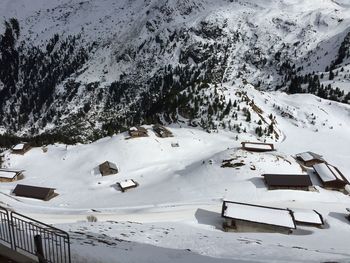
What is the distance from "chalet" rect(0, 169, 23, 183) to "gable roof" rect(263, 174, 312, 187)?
35950 mm

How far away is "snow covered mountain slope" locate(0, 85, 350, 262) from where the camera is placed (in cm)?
2112

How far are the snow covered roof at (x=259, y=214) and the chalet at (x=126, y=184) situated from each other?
16.2m

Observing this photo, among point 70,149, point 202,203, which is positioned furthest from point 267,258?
point 70,149

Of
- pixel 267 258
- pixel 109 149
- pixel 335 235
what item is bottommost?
pixel 335 235

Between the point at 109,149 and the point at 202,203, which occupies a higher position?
the point at 109,149

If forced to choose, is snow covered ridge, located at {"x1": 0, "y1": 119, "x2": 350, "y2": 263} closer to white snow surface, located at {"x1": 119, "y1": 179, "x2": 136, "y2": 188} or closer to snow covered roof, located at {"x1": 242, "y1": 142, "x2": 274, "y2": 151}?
white snow surface, located at {"x1": 119, "y1": 179, "x2": 136, "y2": 188}

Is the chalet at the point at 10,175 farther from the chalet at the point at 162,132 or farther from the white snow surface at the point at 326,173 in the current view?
the white snow surface at the point at 326,173

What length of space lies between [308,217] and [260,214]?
16.5 ft

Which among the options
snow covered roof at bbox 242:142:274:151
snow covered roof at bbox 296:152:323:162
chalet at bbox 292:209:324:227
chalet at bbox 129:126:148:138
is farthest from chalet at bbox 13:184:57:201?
snow covered roof at bbox 296:152:323:162

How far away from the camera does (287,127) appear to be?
7462cm

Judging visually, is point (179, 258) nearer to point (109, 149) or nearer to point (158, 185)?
point (158, 185)

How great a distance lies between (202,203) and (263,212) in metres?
7.85

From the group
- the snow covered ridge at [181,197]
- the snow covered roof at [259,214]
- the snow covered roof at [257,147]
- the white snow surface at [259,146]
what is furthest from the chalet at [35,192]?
the white snow surface at [259,146]

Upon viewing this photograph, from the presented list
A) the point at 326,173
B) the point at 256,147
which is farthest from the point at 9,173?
the point at 326,173
